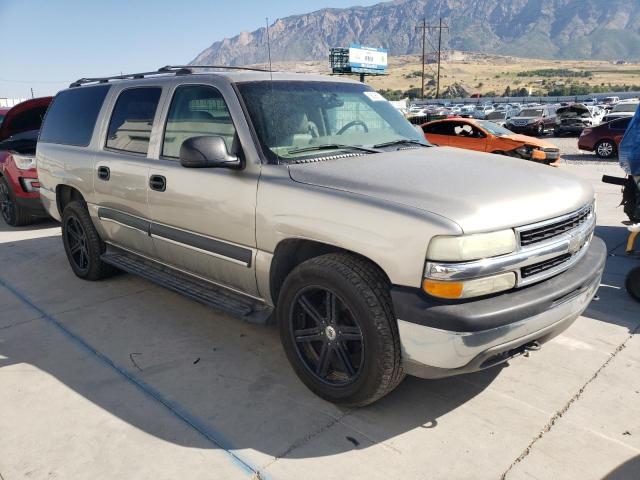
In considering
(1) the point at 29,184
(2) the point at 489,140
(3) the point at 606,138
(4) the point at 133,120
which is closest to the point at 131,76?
(4) the point at 133,120

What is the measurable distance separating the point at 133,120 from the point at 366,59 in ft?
178

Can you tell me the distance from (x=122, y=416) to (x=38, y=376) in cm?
89

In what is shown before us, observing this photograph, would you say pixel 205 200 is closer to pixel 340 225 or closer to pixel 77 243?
pixel 340 225

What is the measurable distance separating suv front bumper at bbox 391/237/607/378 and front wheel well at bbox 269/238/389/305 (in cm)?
70

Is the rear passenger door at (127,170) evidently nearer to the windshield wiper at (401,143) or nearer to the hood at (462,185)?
the hood at (462,185)

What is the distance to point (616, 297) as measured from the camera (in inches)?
184

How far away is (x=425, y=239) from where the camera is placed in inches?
97.0

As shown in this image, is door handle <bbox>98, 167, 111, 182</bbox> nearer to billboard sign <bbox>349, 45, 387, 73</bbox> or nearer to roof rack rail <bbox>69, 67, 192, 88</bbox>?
roof rack rail <bbox>69, 67, 192, 88</bbox>

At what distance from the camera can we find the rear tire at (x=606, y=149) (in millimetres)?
16484

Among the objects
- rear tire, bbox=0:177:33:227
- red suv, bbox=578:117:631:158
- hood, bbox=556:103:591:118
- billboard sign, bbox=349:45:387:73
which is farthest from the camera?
billboard sign, bbox=349:45:387:73

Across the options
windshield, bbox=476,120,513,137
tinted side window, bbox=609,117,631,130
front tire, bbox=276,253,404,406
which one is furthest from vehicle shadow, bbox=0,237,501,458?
tinted side window, bbox=609,117,631,130

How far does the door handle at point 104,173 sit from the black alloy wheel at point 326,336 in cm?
233

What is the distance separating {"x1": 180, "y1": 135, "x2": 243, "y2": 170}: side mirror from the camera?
3.10 m

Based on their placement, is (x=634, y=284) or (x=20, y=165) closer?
(x=634, y=284)
